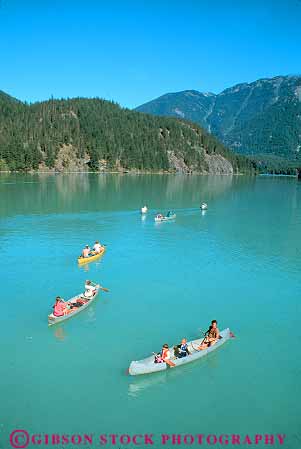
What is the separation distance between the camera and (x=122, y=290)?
119ft

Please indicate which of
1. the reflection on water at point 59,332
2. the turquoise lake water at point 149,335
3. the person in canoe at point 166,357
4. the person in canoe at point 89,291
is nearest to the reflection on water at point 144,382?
the turquoise lake water at point 149,335

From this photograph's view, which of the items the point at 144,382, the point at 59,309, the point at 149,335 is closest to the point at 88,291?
the point at 59,309

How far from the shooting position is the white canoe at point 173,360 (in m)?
21.8

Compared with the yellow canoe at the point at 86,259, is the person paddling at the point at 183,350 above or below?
below

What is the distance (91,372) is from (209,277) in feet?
71.1

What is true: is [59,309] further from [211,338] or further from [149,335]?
[211,338]

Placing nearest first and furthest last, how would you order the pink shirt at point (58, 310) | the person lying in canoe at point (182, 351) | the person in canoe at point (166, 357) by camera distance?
the person in canoe at point (166, 357) < the person lying in canoe at point (182, 351) < the pink shirt at point (58, 310)

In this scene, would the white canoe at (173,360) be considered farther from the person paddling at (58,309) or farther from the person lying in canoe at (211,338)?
the person paddling at (58,309)

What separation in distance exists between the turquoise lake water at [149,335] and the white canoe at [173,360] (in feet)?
1.52

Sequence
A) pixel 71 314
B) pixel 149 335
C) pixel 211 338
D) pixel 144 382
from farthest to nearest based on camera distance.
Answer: pixel 71 314
pixel 149 335
pixel 211 338
pixel 144 382

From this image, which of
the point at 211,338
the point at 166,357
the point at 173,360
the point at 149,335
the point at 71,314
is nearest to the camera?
the point at 166,357

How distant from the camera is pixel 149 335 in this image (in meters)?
27.1

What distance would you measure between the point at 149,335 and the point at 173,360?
14.3 feet

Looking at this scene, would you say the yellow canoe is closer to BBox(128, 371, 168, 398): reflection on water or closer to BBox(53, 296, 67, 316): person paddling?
BBox(53, 296, 67, 316): person paddling
